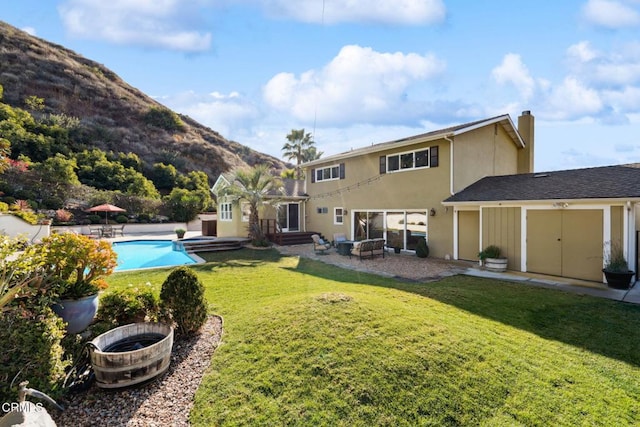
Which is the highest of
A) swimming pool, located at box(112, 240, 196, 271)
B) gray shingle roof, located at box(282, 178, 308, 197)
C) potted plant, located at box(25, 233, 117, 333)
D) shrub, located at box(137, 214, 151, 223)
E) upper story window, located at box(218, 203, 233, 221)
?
gray shingle roof, located at box(282, 178, 308, 197)

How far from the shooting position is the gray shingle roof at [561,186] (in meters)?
9.63

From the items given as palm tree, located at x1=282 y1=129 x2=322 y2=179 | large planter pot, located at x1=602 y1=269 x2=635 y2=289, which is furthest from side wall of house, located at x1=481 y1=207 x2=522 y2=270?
palm tree, located at x1=282 y1=129 x2=322 y2=179

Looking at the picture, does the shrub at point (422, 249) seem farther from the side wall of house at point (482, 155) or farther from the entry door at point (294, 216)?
the entry door at point (294, 216)

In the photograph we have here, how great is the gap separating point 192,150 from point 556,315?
2241 inches

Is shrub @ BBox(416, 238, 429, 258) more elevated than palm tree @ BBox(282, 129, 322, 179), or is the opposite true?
palm tree @ BBox(282, 129, 322, 179)

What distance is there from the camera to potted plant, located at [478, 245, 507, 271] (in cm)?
1138

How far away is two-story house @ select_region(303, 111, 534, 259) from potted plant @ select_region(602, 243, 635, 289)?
173 inches

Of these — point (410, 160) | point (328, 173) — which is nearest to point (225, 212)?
point (328, 173)

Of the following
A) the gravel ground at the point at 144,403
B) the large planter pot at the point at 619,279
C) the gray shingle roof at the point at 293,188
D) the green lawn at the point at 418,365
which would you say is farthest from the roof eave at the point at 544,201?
the gray shingle roof at the point at 293,188

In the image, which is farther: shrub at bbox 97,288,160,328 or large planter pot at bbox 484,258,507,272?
large planter pot at bbox 484,258,507,272

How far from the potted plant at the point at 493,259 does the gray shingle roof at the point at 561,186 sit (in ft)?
6.30

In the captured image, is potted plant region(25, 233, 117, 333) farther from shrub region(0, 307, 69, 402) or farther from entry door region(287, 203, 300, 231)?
entry door region(287, 203, 300, 231)

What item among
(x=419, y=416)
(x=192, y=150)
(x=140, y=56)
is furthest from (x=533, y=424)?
(x=192, y=150)

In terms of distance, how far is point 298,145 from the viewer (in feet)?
140
